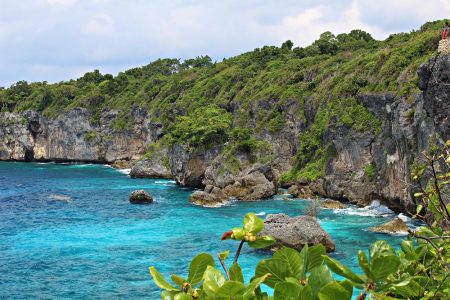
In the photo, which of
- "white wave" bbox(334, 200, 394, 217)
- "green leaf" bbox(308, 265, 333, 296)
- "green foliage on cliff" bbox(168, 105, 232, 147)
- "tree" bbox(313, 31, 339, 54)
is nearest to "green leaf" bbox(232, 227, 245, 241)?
"green leaf" bbox(308, 265, 333, 296)

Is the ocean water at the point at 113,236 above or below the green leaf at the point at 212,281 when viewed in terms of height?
below

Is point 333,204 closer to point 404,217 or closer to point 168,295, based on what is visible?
point 404,217

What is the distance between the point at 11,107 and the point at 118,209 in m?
75.0

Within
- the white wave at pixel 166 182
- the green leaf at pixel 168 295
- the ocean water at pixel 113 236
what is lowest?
the ocean water at pixel 113 236

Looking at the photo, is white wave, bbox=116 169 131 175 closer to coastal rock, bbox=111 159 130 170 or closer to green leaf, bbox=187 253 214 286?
coastal rock, bbox=111 159 130 170

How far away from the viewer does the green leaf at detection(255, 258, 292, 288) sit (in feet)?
11.4

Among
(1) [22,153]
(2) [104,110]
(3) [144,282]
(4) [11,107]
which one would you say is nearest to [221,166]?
(3) [144,282]

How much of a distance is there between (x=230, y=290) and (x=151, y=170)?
71.0m

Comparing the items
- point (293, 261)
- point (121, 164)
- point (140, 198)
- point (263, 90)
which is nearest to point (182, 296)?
point (293, 261)

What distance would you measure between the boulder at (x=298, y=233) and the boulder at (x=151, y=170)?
42.8 metres

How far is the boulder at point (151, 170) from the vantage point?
72.7 m

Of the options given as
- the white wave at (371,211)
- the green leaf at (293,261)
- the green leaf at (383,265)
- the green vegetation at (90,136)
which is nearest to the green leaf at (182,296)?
the green leaf at (293,261)

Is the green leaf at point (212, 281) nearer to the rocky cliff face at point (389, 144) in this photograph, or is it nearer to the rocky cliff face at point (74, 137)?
the rocky cliff face at point (389, 144)

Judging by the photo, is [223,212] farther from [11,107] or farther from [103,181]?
[11,107]
